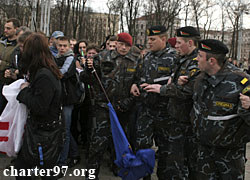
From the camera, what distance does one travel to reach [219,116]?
9.96ft

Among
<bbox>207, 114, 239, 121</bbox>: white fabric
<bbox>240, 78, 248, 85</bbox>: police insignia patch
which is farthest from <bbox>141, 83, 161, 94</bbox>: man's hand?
<bbox>240, 78, 248, 85</bbox>: police insignia patch

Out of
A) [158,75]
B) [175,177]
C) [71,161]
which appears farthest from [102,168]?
[158,75]

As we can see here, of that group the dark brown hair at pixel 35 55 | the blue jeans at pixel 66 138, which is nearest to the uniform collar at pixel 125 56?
the blue jeans at pixel 66 138

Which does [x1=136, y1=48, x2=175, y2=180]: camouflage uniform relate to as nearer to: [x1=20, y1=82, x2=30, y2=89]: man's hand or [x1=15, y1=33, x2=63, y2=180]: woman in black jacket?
[x1=15, y1=33, x2=63, y2=180]: woman in black jacket

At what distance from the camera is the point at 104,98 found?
4504 millimetres

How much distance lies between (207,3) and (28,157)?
108ft

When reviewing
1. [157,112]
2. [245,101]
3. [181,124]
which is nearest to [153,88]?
[157,112]

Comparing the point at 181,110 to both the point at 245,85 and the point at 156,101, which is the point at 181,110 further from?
the point at 245,85

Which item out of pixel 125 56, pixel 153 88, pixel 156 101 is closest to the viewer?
pixel 153 88

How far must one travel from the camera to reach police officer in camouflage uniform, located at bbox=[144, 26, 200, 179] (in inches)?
151

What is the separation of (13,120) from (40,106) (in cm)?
42

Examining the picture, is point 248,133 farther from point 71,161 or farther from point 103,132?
point 71,161

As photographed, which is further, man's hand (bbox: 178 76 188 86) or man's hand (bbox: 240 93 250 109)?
man's hand (bbox: 178 76 188 86)

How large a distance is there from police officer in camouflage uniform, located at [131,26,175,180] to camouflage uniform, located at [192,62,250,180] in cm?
95
